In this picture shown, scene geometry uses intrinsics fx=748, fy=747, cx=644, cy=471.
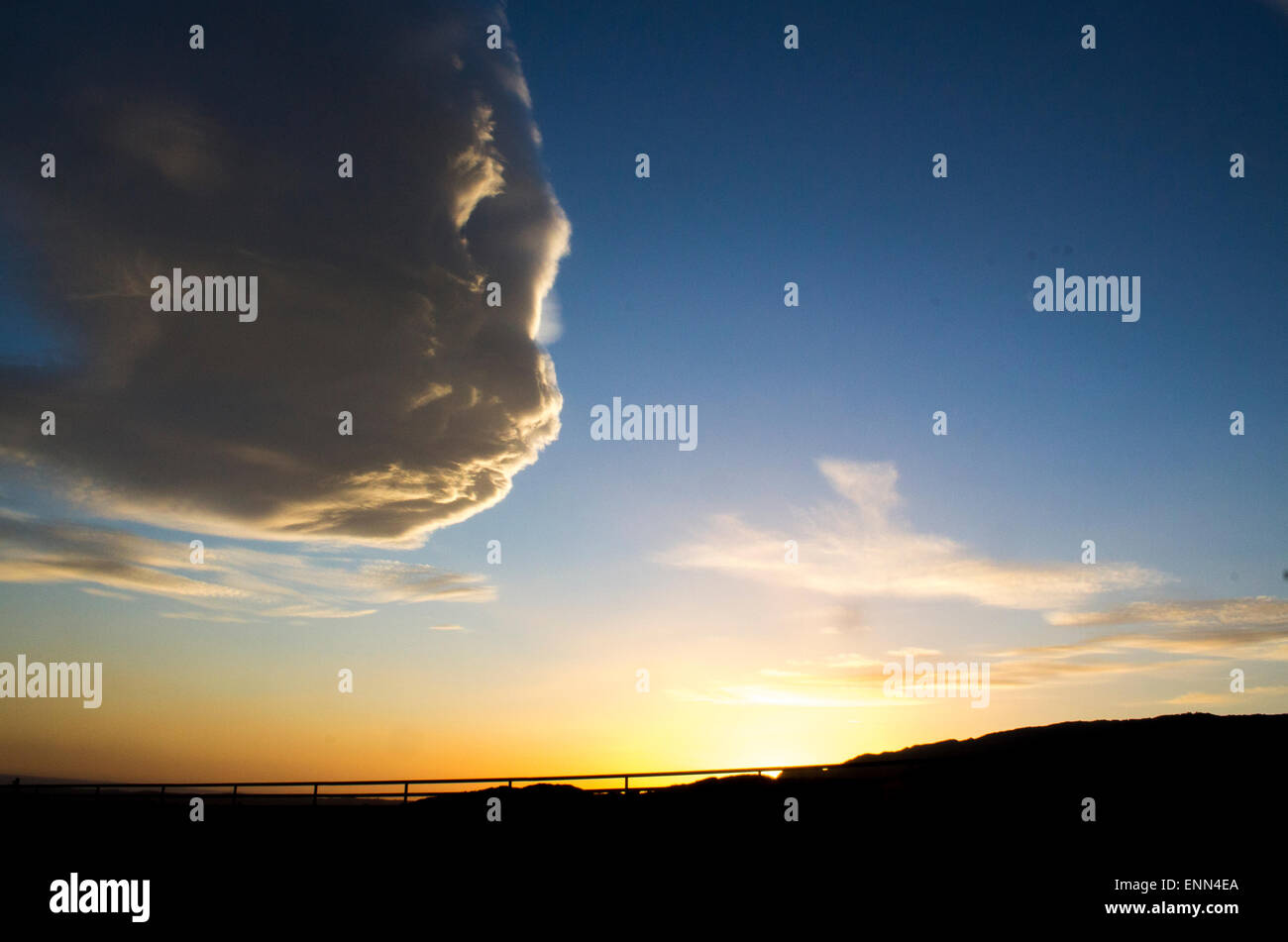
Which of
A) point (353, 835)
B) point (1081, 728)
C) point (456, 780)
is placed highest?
point (456, 780)

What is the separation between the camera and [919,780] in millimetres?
21312
